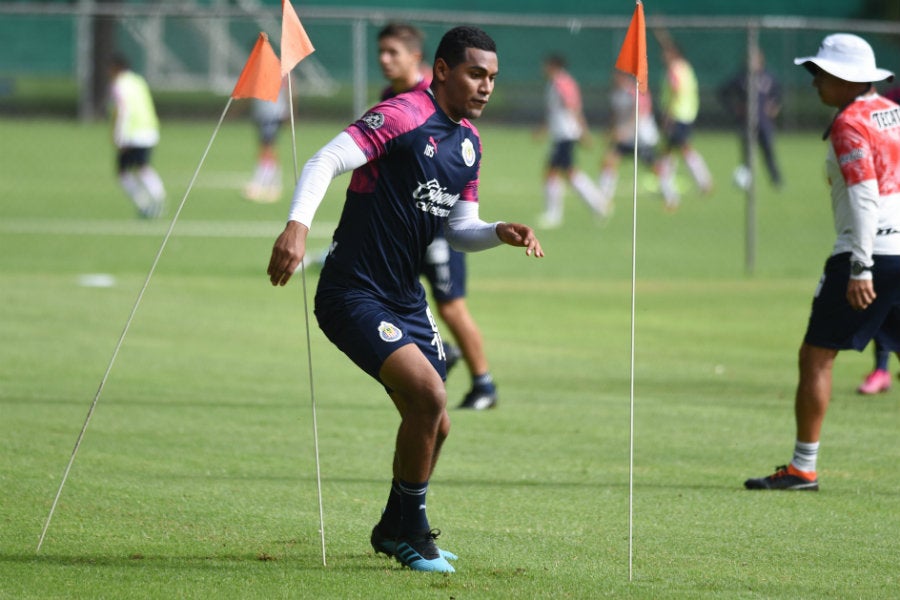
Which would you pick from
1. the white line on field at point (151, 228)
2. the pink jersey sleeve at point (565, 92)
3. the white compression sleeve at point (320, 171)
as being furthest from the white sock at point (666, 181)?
the white compression sleeve at point (320, 171)

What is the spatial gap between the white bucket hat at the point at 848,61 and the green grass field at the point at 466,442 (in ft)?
6.76

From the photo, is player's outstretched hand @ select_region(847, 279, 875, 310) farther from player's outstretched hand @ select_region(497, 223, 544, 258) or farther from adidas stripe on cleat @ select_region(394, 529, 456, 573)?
adidas stripe on cleat @ select_region(394, 529, 456, 573)

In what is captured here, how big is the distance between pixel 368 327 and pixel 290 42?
4.25ft

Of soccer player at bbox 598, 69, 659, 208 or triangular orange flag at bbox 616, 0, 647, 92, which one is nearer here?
triangular orange flag at bbox 616, 0, 647, 92

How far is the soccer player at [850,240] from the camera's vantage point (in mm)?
6996

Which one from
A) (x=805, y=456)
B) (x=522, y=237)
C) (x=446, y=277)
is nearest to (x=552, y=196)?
(x=446, y=277)

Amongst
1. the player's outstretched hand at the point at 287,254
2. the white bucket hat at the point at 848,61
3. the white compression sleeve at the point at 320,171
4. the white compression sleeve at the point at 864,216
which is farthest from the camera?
the white bucket hat at the point at 848,61

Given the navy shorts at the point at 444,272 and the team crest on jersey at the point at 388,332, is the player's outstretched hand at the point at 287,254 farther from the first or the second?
the navy shorts at the point at 444,272

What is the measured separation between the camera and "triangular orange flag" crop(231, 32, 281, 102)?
6.17m

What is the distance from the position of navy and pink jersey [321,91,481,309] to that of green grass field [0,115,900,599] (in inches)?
44.7

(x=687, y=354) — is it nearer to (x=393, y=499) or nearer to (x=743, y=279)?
(x=743, y=279)

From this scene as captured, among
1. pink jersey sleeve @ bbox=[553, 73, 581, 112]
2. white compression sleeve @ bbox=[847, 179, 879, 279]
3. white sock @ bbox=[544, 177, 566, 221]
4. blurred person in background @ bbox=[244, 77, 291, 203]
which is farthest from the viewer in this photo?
blurred person in background @ bbox=[244, 77, 291, 203]

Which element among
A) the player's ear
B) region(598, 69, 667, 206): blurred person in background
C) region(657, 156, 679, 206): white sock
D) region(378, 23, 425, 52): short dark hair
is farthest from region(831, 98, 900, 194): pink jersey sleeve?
region(598, 69, 667, 206): blurred person in background

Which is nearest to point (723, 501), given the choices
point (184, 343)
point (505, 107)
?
point (184, 343)
